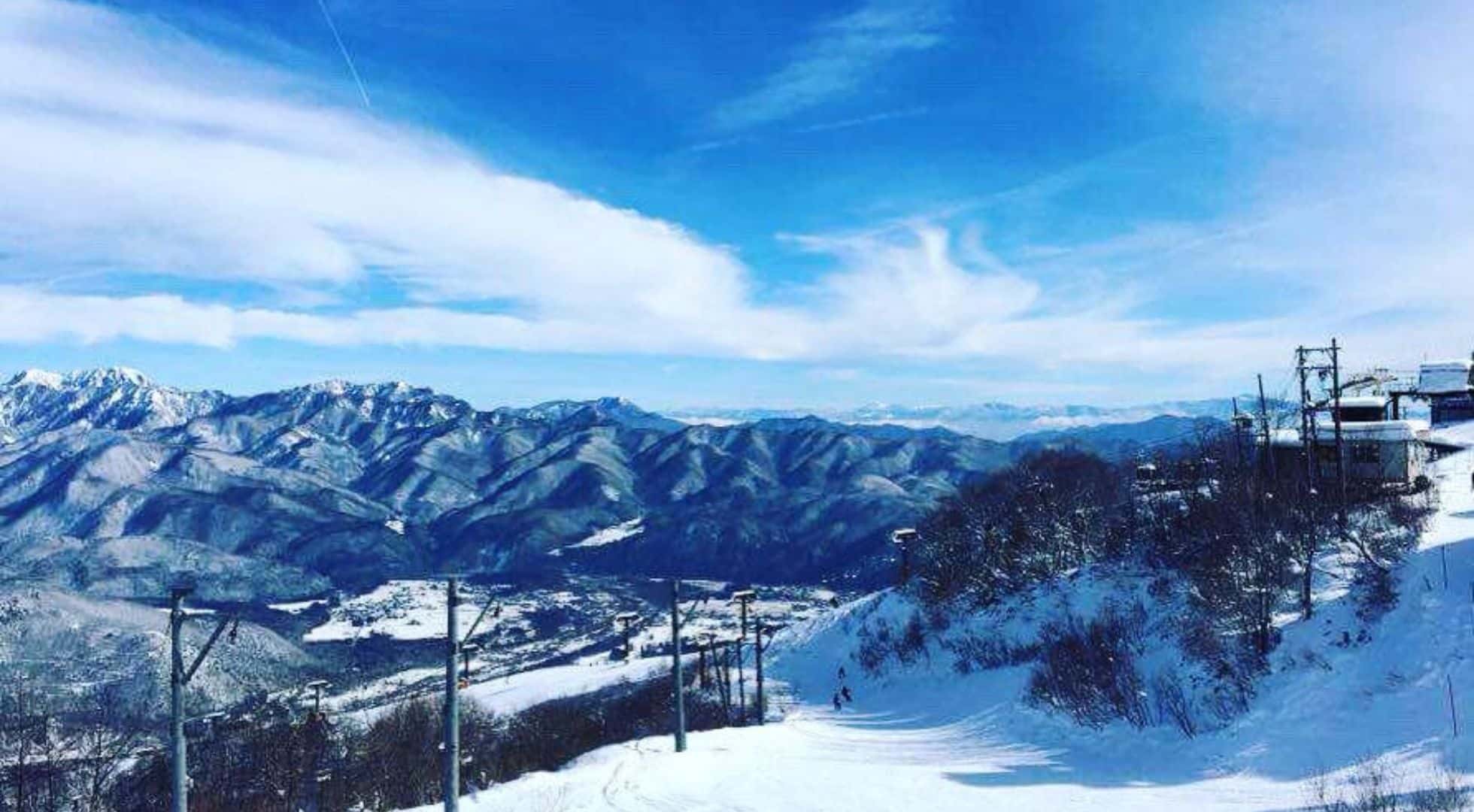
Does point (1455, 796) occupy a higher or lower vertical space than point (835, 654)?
higher

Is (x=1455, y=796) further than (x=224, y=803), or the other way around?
(x=224, y=803)

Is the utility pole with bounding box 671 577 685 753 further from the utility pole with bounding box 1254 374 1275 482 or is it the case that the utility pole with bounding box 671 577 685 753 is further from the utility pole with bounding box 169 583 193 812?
the utility pole with bounding box 1254 374 1275 482

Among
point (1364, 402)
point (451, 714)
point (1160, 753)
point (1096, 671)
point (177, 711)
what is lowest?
point (1160, 753)

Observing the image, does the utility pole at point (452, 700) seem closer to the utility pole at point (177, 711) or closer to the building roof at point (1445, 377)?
the utility pole at point (177, 711)

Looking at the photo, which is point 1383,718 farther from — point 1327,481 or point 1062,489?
point 1062,489

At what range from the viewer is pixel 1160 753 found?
33.4m

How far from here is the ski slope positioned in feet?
91.9

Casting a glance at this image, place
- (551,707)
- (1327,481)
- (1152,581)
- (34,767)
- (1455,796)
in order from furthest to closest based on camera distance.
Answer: (551,707) < (34,767) < (1327,481) < (1152,581) < (1455,796)

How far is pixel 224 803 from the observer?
5925cm

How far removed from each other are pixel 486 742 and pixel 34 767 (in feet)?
110

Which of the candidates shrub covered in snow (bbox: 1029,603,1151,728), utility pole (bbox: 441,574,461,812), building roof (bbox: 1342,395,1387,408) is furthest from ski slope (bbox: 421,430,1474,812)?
building roof (bbox: 1342,395,1387,408)

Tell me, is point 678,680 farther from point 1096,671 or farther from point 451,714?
point 1096,671

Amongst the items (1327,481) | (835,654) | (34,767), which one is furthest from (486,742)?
(1327,481)

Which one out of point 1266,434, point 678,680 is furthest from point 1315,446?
point 678,680
